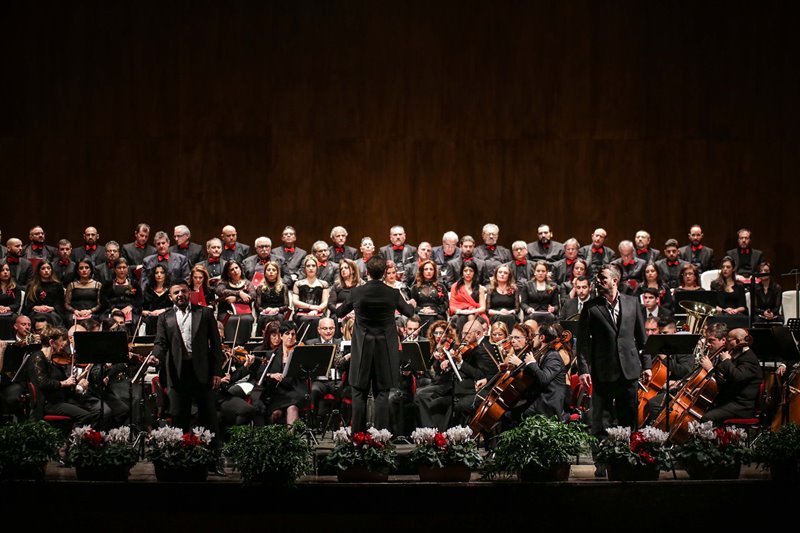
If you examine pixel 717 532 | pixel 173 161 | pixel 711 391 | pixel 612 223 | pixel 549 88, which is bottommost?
pixel 717 532

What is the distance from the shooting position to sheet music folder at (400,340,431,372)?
25.0 ft

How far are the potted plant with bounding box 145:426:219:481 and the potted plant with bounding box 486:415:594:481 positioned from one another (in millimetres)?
1841

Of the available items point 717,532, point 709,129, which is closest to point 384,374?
point 717,532

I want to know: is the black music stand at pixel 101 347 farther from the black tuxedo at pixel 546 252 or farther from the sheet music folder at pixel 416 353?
the black tuxedo at pixel 546 252

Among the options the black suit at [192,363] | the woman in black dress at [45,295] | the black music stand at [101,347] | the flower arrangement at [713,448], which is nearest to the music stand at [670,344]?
the flower arrangement at [713,448]

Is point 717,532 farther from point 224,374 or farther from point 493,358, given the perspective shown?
point 224,374

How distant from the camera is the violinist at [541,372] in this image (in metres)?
7.26

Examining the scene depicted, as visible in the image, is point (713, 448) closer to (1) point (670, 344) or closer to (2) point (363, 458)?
(1) point (670, 344)

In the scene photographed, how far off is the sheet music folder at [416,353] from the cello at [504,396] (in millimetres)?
608

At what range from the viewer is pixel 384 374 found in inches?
264

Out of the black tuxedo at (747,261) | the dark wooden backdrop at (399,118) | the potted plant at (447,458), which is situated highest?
the dark wooden backdrop at (399,118)

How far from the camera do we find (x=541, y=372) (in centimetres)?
724

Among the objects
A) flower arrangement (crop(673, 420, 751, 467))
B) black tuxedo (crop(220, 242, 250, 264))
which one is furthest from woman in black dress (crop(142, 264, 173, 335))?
flower arrangement (crop(673, 420, 751, 467))

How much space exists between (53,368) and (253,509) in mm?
2528
